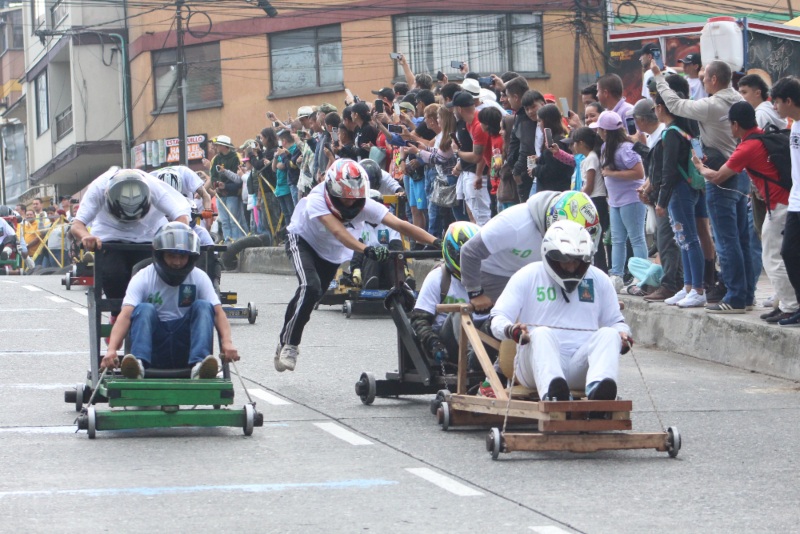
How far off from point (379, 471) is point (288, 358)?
11.7 ft

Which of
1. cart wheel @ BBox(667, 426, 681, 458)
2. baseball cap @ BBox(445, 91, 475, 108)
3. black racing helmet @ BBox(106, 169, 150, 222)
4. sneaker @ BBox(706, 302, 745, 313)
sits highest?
baseball cap @ BBox(445, 91, 475, 108)

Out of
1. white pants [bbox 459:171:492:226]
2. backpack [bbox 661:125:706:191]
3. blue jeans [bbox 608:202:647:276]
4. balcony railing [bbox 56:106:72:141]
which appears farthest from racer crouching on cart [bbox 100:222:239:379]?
balcony railing [bbox 56:106:72:141]

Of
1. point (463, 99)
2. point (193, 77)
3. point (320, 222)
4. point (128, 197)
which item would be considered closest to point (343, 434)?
point (320, 222)

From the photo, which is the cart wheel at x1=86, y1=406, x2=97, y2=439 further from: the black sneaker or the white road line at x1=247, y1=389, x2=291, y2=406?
the black sneaker

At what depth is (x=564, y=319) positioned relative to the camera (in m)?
8.62

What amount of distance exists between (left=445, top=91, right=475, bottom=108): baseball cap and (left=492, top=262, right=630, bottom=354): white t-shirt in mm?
8691

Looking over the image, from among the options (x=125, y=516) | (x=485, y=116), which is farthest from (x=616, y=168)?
(x=125, y=516)

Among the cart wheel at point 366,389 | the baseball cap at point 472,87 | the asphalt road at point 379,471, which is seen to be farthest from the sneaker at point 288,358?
the baseball cap at point 472,87

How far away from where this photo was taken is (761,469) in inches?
313

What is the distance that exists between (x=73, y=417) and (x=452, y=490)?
3.68 metres

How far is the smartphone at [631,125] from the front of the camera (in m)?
15.6

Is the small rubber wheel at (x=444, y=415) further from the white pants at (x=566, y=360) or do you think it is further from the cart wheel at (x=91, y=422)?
the cart wheel at (x=91, y=422)

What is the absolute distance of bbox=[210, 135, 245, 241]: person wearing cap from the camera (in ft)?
83.1

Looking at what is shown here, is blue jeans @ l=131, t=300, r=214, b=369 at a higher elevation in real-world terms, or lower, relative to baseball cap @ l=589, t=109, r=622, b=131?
lower
